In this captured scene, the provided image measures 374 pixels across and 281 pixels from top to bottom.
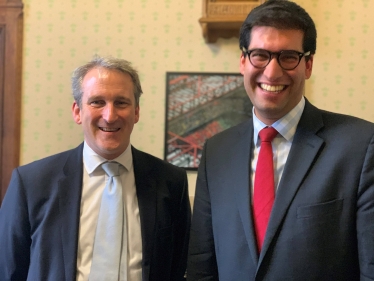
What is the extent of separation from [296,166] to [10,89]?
7.05 ft

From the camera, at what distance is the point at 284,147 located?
119 cm

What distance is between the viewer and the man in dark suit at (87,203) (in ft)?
4.33

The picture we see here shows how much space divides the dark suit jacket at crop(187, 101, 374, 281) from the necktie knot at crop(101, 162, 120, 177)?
0.45 metres

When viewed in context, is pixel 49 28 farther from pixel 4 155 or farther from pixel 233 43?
pixel 233 43

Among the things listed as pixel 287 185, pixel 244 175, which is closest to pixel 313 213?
pixel 287 185

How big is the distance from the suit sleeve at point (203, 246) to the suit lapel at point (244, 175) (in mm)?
147

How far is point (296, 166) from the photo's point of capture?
3.65ft

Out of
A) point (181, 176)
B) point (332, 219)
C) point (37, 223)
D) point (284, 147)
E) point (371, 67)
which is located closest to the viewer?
point (332, 219)

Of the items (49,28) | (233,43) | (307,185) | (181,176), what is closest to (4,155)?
(49,28)

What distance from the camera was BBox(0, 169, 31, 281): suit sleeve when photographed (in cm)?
135

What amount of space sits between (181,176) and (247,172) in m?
0.47

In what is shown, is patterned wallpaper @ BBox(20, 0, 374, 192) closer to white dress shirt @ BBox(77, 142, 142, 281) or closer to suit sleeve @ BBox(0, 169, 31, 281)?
white dress shirt @ BBox(77, 142, 142, 281)

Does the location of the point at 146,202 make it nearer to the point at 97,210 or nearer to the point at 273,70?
the point at 97,210

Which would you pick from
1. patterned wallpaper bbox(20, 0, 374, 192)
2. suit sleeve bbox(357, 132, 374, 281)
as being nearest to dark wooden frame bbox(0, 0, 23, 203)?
patterned wallpaper bbox(20, 0, 374, 192)
